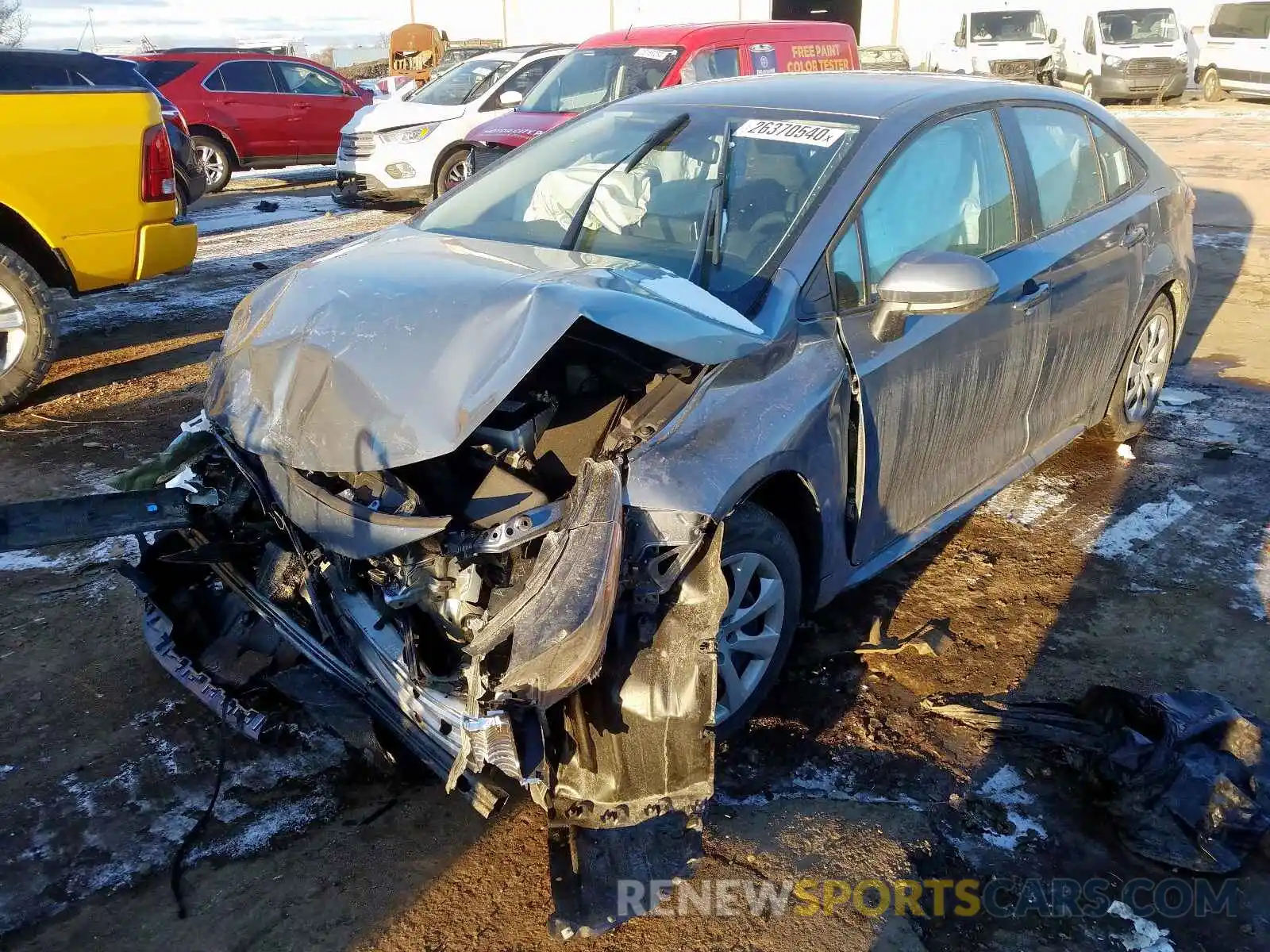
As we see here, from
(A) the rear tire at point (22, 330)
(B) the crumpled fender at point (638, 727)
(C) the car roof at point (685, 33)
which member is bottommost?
(B) the crumpled fender at point (638, 727)

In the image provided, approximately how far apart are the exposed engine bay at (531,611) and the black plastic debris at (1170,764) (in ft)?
3.62

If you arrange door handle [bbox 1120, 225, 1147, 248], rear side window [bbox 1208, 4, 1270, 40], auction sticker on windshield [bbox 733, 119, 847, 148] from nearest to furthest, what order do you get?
auction sticker on windshield [bbox 733, 119, 847, 148] < door handle [bbox 1120, 225, 1147, 248] < rear side window [bbox 1208, 4, 1270, 40]

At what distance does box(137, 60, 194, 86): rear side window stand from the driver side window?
38.6ft

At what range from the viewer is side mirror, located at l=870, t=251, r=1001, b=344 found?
110 inches

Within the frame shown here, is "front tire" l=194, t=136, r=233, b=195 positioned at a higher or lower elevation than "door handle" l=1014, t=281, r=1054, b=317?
higher

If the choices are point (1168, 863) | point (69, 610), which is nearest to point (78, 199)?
point (69, 610)

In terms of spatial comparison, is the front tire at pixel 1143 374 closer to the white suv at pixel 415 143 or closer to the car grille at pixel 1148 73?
the white suv at pixel 415 143

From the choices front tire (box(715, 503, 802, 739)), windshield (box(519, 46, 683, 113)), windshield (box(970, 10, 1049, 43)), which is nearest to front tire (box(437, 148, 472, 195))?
windshield (box(519, 46, 683, 113))

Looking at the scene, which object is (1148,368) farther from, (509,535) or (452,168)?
(452,168)

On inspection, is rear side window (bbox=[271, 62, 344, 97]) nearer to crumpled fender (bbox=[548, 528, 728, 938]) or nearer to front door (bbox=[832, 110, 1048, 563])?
front door (bbox=[832, 110, 1048, 563])

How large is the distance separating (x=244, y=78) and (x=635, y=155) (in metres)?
11.4

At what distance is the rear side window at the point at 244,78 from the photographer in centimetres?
1281

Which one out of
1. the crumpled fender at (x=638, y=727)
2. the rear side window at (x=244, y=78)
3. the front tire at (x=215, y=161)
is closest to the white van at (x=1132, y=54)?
the rear side window at (x=244, y=78)

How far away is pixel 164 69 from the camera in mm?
12484
